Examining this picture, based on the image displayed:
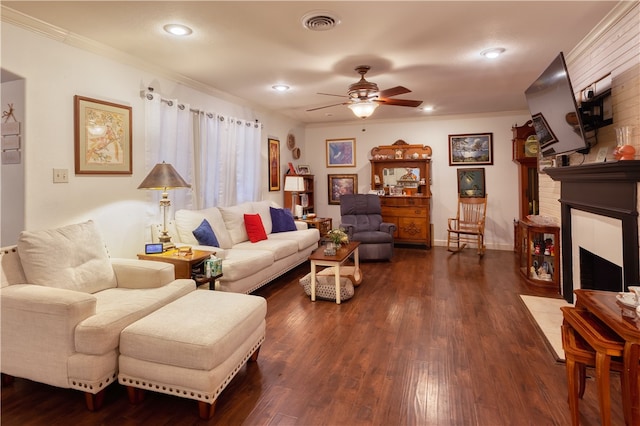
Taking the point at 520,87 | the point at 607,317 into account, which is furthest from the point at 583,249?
the point at 520,87

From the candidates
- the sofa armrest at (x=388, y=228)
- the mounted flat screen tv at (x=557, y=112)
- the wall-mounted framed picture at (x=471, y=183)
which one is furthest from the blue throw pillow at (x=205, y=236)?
the wall-mounted framed picture at (x=471, y=183)

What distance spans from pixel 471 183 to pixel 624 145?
421 cm

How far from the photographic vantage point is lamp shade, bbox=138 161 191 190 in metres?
3.18

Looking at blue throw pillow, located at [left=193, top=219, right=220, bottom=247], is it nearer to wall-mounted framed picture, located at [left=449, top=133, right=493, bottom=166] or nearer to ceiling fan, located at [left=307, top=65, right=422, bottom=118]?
ceiling fan, located at [left=307, top=65, right=422, bottom=118]

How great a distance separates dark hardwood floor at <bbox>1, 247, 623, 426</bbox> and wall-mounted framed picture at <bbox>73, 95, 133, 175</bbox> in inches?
70.2

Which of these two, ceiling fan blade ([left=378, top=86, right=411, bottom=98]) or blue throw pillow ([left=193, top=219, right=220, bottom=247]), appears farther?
blue throw pillow ([left=193, top=219, right=220, bottom=247])

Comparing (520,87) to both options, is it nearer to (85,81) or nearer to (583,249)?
(583,249)

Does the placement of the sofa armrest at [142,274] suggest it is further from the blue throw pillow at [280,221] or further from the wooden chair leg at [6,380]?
the blue throw pillow at [280,221]

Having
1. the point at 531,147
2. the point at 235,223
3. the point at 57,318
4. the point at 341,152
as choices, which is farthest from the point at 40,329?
the point at 531,147

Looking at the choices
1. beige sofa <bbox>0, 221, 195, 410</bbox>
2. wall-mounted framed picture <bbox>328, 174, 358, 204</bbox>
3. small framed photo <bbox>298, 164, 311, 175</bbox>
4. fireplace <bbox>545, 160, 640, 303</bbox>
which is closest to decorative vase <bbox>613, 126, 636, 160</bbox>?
fireplace <bbox>545, 160, 640, 303</bbox>

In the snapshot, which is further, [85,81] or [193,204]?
[193,204]

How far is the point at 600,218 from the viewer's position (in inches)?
113

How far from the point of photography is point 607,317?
164cm

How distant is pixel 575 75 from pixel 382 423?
375 cm
